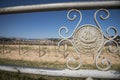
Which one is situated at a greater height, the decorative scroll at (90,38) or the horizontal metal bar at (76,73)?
the decorative scroll at (90,38)

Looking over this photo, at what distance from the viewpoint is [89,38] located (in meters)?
2.19

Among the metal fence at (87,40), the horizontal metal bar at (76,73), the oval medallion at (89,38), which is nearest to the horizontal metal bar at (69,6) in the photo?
the metal fence at (87,40)

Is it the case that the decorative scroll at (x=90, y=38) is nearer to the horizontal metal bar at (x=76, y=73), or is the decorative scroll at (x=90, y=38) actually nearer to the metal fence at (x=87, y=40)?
the metal fence at (x=87, y=40)

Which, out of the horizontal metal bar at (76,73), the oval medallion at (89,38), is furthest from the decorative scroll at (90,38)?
the horizontal metal bar at (76,73)

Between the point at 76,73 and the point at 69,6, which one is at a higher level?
the point at 69,6

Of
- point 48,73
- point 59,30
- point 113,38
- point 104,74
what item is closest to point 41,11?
point 59,30

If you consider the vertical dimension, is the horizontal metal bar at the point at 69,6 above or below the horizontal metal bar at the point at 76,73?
above

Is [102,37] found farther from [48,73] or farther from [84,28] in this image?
[48,73]

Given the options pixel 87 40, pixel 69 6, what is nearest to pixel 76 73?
pixel 87 40

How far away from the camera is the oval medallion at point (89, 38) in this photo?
219 centimetres

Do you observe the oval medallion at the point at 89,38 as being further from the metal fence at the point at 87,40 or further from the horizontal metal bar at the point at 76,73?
the horizontal metal bar at the point at 76,73

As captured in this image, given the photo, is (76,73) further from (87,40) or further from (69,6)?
(69,6)

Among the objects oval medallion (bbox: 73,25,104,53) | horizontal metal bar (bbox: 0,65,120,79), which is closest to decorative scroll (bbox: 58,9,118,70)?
oval medallion (bbox: 73,25,104,53)

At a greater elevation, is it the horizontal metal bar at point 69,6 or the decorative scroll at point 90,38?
the horizontal metal bar at point 69,6
